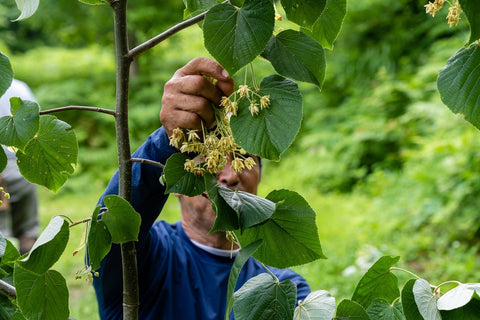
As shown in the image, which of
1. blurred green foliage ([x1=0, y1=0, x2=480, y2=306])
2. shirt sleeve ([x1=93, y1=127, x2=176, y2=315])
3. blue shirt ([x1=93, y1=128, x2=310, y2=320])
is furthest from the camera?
blurred green foliage ([x1=0, y1=0, x2=480, y2=306])

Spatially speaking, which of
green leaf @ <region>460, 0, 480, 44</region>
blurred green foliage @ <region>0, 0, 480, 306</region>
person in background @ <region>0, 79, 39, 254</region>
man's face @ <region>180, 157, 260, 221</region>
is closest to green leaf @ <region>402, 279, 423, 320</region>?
green leaf @ <region>460, 0, 480, 44</region>

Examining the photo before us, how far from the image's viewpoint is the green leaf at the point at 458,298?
0.55 meters

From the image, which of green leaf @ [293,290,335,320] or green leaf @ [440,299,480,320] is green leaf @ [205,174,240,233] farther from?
green leaf @ [440,299,480,320]

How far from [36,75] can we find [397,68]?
6.55m

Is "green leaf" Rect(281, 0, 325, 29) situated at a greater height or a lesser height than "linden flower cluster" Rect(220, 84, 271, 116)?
greater

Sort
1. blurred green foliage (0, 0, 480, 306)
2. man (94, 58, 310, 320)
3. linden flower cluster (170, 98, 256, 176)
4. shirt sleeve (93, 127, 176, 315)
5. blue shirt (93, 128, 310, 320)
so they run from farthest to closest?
blurred green foliage (0, 0, 480, 306) < blue shirt (93, 128, 310, 320) < man (94, 58, 310, 320) < shirt sleeve (93, 127, 176, 315) < linden flower cluster (170, 98, 256, 176)

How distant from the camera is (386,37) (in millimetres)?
7871

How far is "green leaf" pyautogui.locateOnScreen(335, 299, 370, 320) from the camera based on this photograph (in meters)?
0.58

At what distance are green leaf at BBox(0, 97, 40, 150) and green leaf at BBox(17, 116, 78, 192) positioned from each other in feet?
0.13

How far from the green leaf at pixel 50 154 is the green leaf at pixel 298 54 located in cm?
25

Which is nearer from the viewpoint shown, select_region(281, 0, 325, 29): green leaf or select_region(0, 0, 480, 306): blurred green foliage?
select_region(281, 0, 325, 29): green leaf

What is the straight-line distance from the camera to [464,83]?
0.56m

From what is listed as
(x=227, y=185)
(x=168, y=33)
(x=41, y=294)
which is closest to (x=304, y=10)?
(x=168, y=33)

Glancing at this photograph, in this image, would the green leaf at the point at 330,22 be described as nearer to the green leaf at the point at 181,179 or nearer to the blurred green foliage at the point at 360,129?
the green leaf at the point at 181,179
